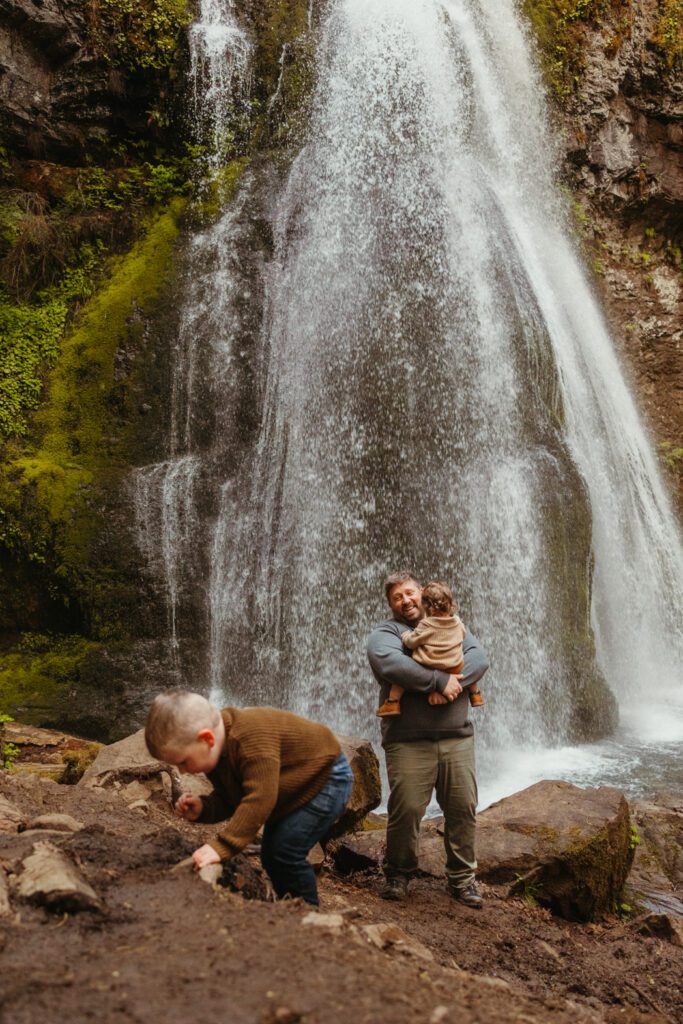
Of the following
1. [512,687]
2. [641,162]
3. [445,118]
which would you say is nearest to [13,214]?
[445,118]

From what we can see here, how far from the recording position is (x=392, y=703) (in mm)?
4477

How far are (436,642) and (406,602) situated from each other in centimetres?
32

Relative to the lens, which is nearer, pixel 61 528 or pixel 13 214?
pixel 61 528

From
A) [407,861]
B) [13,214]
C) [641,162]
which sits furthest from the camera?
[641,162]

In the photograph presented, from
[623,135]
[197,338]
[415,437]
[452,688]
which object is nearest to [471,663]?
→ [452,688]

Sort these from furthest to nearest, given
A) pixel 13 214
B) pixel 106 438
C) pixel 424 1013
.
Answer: pixel 13 214 < pixel 106 438 < pixel 424 1013

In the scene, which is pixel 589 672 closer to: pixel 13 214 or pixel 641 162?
pixel 13 214

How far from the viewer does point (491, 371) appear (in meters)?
10.5

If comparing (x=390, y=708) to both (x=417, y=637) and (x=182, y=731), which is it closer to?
(x=417, y=637)

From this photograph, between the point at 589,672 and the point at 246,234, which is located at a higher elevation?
the point at 246,234

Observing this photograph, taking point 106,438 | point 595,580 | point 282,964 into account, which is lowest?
point 282,964

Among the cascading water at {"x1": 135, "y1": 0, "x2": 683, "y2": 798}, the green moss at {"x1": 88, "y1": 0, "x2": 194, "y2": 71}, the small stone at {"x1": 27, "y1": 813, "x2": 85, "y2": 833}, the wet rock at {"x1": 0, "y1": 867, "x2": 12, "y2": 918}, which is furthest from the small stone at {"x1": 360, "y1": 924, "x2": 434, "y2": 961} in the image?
the green moss at {"x1": 88, "y1": 0, "x2": 194, "y2": 71}

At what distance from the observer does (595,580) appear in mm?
12180

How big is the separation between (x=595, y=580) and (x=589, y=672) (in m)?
3.04
